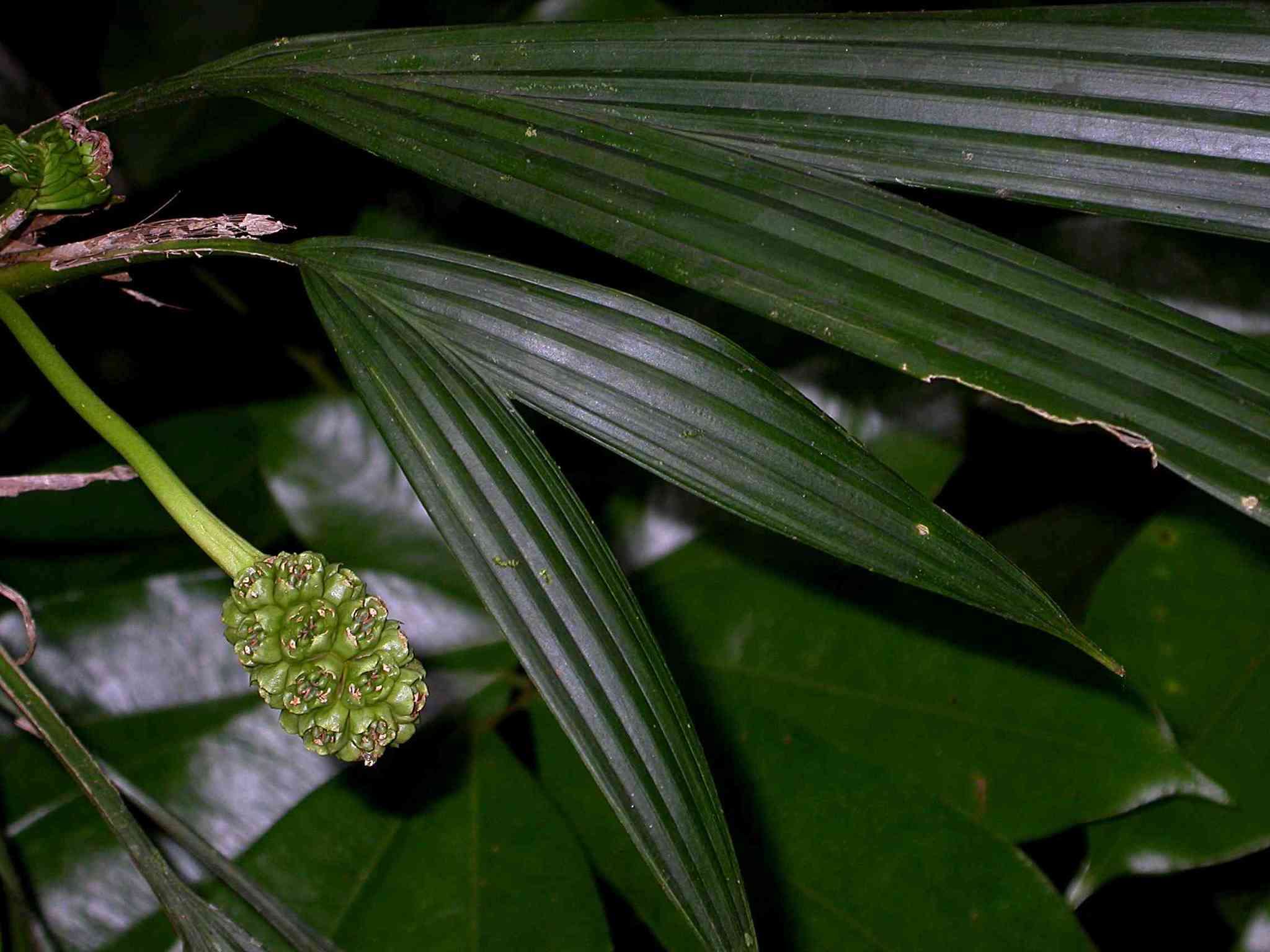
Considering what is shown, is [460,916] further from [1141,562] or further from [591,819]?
[1141,562]

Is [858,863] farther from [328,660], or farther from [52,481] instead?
[52,481]

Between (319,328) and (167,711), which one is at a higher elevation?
(319,328)

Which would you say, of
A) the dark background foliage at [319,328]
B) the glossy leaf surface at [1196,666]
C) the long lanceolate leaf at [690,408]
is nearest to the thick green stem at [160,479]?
the long lanceolate leaf at [690,408]

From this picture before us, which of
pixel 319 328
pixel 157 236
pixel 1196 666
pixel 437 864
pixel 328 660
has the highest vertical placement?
pixel 157 236

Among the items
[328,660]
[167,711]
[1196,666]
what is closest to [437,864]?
[167,711]

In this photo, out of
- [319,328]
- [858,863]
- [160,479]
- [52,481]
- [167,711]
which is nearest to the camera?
[160,479]

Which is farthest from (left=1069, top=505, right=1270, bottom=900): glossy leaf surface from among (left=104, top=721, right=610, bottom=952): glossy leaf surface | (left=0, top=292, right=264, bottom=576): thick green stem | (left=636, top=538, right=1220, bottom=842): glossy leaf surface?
(left=0, top=292, right=264, bottom=576): thick green stem

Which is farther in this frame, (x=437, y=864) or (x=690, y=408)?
(x=437, y=864)
